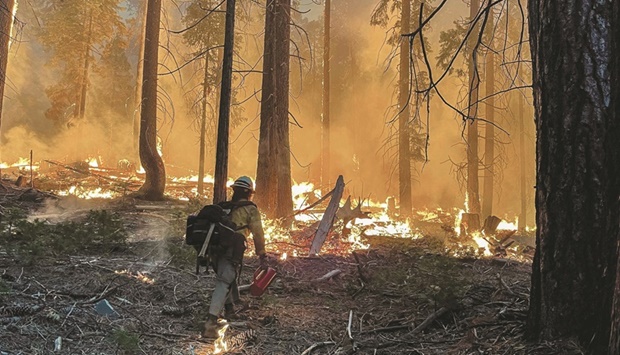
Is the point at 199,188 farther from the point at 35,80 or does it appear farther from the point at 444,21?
the point at 35,80

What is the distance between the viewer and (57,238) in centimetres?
761

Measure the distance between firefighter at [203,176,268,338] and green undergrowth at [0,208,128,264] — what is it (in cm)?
312

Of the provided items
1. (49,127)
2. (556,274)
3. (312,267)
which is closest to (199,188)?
(312,267)

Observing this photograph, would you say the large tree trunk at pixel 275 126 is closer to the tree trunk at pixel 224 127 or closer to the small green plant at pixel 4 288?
the tree trunk at pixel 224 127

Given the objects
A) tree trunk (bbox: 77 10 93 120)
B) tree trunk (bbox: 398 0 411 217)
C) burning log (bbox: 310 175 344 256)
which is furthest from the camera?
tree trunk (bbox: 77 10 93 120)

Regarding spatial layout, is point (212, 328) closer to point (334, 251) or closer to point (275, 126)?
point (334, 251)

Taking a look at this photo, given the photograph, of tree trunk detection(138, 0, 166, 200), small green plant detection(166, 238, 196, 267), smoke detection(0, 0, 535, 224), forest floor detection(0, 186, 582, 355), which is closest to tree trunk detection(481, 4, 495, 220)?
forest floor detection(0, 186, 582, 355)

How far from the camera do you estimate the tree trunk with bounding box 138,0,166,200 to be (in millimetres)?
14836

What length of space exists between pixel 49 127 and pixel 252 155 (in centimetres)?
2276

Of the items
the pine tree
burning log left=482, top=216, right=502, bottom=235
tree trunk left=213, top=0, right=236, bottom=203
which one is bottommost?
burning log left=482, top=216, right=502, bottom=235

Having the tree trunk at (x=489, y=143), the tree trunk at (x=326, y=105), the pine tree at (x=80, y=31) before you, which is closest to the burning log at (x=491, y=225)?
the tree trunk at (x=489, y=143)

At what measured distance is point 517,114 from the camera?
32.5 m

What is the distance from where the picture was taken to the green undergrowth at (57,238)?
6.80 meters

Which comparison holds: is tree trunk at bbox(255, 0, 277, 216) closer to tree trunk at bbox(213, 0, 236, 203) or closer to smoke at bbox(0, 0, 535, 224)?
tree trunk at bbox(213, 0, 236, 203)
